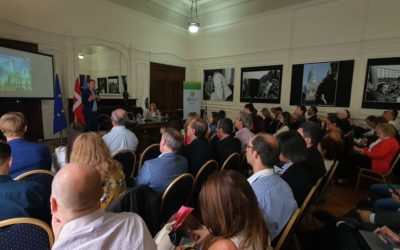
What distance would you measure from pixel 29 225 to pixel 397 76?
288 inches

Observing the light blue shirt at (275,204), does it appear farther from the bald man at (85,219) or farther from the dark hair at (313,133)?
the dark hair at (313,133)

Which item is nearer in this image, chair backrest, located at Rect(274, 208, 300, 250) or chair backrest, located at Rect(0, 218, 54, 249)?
chair backrest, located at Rect(0, 218, 54, 249)

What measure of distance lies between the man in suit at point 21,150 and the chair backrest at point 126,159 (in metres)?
0.64

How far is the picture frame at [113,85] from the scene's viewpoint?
829 centimetres

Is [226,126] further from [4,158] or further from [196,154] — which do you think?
[4,158]

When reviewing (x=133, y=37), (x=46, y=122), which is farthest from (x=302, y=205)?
(x=133, y=37)

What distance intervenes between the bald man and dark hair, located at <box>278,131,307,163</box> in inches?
58.2

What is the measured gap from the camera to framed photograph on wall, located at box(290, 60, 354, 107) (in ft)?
20.3

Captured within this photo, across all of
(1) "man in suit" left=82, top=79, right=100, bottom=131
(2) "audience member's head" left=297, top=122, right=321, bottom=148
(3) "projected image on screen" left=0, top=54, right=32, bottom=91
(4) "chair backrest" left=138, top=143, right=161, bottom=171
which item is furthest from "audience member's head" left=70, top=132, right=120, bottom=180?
(1) "man in suit" left=82, top=79, right=100, bottom=131

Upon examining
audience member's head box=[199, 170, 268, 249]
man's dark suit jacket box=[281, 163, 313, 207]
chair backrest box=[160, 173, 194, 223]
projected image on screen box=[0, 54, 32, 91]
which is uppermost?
projected image on screen box=[0, 54, 32, 91]

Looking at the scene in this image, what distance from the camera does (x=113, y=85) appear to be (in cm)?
851

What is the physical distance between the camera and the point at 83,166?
91 centimetres

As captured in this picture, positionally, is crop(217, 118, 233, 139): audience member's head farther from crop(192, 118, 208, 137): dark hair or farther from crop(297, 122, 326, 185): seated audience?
crop(297, 122, 326, 185): seated audience

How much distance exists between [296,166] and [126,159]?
1.79 meters
